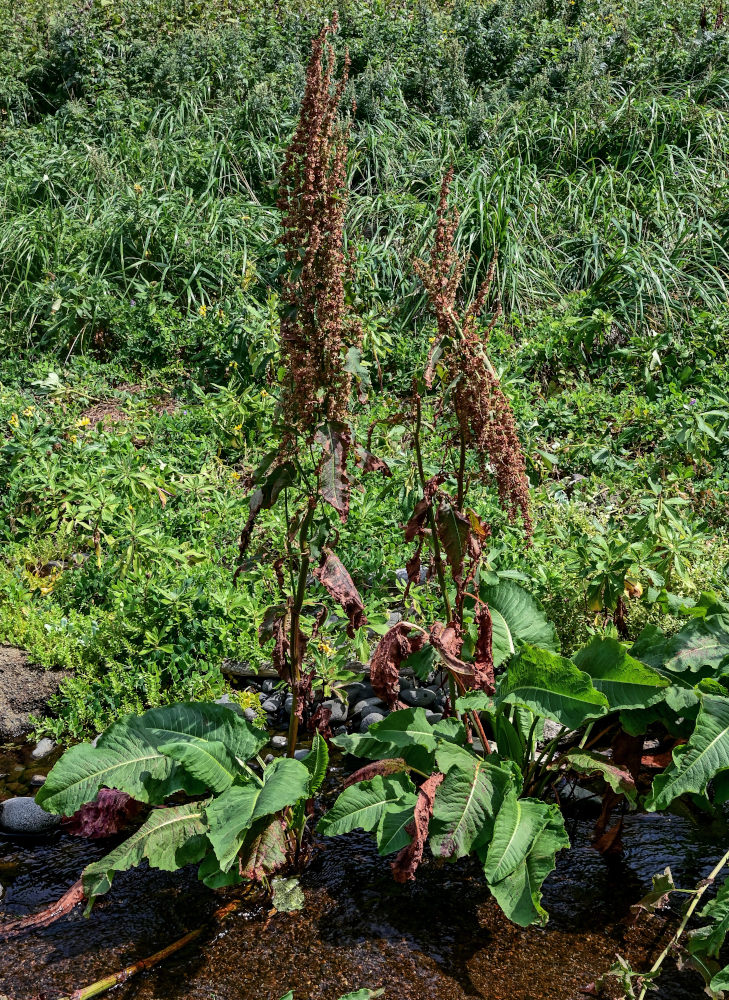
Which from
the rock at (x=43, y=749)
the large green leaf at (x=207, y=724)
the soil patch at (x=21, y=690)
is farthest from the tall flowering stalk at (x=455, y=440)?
the soil patch at (x=21, y=690)

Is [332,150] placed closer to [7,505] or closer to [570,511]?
[570,511]

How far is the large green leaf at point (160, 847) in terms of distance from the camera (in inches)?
110

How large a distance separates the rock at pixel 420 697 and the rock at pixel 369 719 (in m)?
0.14

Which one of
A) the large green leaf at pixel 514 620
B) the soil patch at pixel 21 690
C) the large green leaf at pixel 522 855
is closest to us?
the large green leaf at pixel 522 855

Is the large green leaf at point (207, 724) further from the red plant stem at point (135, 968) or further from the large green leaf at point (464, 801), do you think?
the large green leaf at point (464, 801)

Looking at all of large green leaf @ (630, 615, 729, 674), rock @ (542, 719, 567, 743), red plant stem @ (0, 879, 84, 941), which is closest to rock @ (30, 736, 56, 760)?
red plant stem @ (0, 879, 84, 941)

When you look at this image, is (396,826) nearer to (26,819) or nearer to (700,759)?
(700,759)

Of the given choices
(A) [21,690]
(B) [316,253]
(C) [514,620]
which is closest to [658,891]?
(C) [514,620]

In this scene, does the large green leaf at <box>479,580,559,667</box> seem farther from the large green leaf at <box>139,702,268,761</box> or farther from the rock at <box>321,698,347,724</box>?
the rock at <box>321,698,347,724</box>

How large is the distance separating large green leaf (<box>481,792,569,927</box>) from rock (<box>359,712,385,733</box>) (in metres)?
1.30

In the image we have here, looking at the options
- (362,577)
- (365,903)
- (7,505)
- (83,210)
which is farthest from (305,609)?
(83,210)

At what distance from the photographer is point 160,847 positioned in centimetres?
288

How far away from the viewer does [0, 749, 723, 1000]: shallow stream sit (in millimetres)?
2807

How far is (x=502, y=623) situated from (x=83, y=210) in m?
6.90
